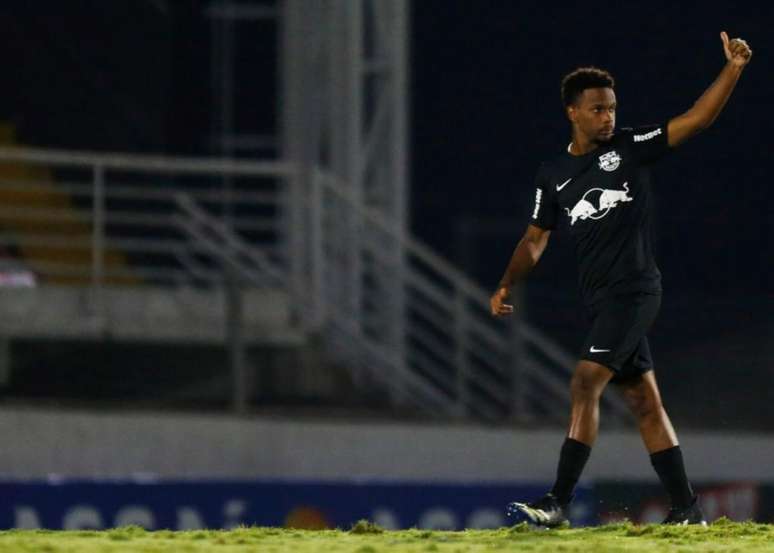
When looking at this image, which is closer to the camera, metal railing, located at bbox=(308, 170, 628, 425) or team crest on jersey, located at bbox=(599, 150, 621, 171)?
team crest on jersey, located at bbox=(599, 150, 621, 171)

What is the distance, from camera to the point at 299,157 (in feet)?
59.2

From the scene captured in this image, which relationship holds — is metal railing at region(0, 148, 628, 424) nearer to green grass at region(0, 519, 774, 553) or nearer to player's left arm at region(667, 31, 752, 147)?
green grass at region(0, 519, 774, 553)

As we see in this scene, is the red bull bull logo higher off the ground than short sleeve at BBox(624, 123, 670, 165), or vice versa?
short sleeve at BBox(624, 123, 670, 165)

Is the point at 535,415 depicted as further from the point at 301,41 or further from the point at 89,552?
the point at 89,552

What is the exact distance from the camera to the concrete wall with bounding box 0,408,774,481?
15.0m

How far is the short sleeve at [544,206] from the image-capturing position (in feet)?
29.9

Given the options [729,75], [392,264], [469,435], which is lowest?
[469,435]

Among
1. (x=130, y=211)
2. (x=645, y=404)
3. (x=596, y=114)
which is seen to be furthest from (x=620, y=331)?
(x=130, y=211)

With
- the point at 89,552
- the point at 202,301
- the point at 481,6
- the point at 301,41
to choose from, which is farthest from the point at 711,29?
the point at 89,552

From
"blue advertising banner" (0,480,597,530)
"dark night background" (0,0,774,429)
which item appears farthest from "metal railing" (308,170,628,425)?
"dark night background" (0,0,774,429)

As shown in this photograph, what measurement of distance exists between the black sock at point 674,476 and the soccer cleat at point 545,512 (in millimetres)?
543

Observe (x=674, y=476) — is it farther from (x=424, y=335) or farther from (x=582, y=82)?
(x=424, y=335)

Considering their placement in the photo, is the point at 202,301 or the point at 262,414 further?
the point at 202,301

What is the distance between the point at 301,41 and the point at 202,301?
2.44m
